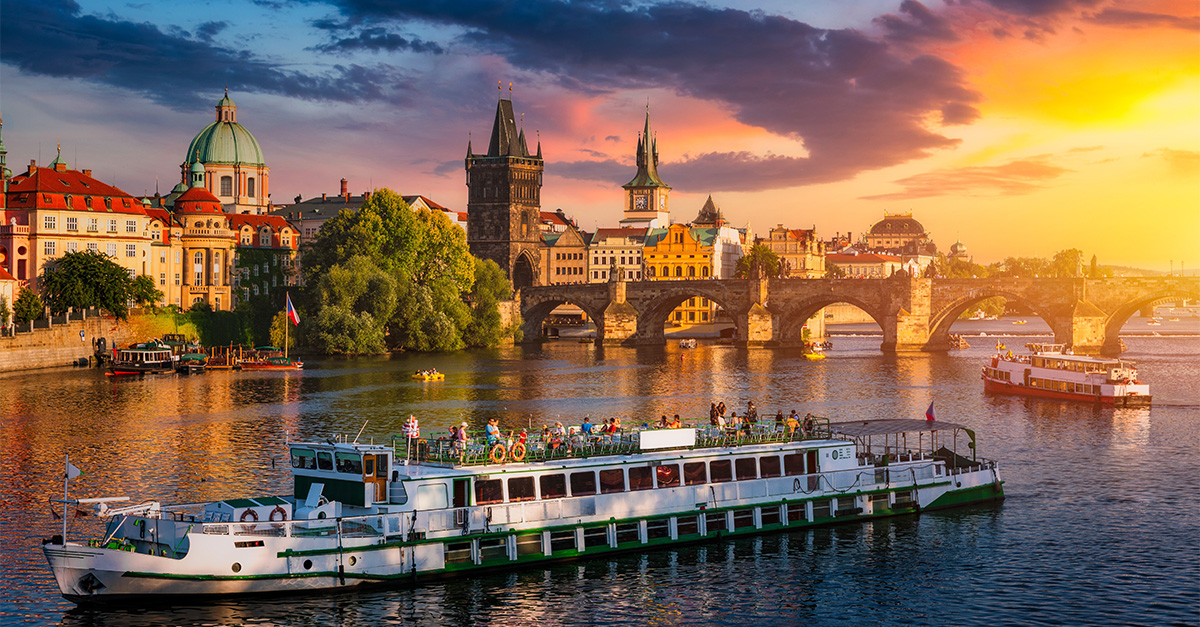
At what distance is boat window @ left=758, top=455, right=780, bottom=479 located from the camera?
39.4 meters

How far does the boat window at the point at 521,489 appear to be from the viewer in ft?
115

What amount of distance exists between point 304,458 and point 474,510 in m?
5.43

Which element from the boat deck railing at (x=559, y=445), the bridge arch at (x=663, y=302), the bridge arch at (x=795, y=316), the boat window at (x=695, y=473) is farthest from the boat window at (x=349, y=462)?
the bridge arch at (x=663, y=302)

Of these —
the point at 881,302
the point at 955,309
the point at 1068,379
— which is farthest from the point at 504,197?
the point at 1068,379

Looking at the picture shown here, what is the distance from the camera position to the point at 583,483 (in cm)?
3616

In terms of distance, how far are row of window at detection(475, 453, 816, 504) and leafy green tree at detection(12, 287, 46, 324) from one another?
79.5m

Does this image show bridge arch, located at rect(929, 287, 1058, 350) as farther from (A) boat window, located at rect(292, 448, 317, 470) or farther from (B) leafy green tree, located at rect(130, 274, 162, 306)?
(A) boat window, located at rect(292, 448, 317, 470)

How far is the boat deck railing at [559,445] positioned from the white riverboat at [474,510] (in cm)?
6

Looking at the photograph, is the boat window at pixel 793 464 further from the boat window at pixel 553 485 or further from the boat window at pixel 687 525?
the boat window at pixel 553 485

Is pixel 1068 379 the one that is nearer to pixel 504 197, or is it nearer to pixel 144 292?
pixel 144 292

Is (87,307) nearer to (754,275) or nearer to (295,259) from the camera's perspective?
(295,259)

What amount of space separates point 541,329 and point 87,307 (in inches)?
2933

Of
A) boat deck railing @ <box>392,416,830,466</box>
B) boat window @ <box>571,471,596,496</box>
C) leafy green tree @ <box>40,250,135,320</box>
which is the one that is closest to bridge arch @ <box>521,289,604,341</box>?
leafy green tree @ <box>40,250,135,320</box>

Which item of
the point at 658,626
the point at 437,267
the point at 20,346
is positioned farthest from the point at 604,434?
the point at 437,267
